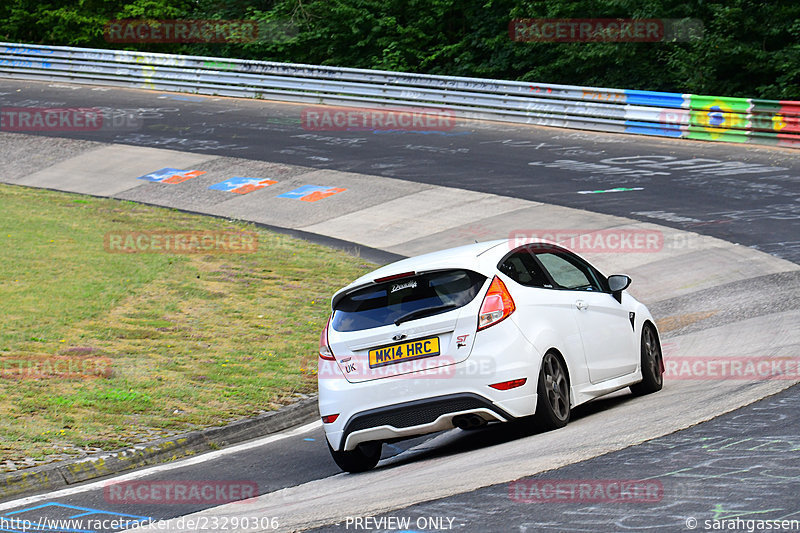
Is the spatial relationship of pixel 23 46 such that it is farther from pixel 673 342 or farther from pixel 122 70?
pixel 673 342

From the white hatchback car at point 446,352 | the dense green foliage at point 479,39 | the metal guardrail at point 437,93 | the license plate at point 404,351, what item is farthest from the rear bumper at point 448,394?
the dense green foliage at point 479,39

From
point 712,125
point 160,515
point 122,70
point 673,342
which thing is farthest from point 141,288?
point 122,70

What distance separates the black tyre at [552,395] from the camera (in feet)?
26.0

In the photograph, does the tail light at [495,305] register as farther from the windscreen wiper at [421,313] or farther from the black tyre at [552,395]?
the black tyre at [552,395]

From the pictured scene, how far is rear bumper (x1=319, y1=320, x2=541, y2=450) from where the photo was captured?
7684 mm

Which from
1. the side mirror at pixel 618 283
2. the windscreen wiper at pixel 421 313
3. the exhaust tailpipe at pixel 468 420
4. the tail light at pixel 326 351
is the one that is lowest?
the exhaust tailpipe at pixel 468 420

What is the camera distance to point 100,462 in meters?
8.60

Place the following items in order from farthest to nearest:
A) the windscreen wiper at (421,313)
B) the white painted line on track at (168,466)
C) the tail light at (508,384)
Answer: the windscreen wiper at (421,313)
the white painted line on track at (168,466)
the tail light at (508,384)

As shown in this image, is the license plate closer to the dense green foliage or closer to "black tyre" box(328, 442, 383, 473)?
"black tyre" box(328, 442, 383, 473)

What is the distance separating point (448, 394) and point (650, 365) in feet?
9.12

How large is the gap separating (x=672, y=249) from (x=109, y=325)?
8665 millimetres

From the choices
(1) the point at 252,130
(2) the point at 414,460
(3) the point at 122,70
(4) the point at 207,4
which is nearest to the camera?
(2) the point at 414,460

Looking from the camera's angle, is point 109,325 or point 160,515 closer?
point 160,515

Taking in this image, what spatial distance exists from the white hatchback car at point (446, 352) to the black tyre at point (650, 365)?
124 cm
